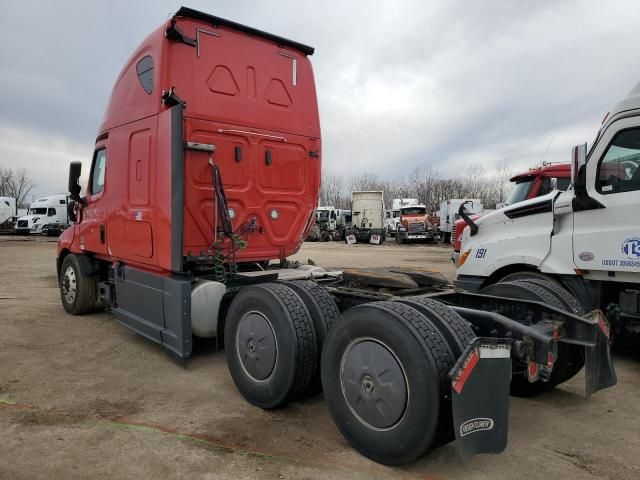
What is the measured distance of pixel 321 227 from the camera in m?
34.5

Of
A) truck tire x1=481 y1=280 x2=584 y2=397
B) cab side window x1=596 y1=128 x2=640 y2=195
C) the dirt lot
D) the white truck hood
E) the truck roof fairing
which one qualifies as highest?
the truck roof fairing

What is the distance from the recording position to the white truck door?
4.59 meters

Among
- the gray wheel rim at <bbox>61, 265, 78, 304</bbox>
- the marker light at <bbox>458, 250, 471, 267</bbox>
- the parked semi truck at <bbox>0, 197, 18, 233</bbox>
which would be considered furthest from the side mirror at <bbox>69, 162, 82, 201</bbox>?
the parked semi truck at <bbox>0, 197, 18, 233</bbox>

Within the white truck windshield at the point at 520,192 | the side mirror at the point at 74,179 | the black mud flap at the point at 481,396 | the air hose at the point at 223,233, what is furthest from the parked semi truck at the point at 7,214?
the black mud flap at the point at 481,396

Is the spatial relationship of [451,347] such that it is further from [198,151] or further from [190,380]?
[198,151]

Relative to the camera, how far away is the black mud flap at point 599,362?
3357mm

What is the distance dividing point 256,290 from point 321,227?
30.5 meters

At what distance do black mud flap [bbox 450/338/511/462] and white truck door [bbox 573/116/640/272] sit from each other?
2.68 m

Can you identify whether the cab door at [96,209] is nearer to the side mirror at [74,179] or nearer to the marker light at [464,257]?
the side mirror at [74,179]

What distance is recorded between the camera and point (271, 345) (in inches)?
149

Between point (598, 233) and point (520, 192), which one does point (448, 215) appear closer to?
point (520, 192)

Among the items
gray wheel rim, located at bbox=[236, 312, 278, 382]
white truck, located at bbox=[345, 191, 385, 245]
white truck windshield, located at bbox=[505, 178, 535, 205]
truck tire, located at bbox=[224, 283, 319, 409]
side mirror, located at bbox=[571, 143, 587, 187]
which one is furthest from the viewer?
white truck, located at bbox=[345, 191, 385, 245]

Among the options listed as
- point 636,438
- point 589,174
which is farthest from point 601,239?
point 636,438

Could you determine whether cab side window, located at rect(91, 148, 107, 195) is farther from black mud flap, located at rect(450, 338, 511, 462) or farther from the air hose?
black mud flap, located at rect(450, 338, 511, 462)
